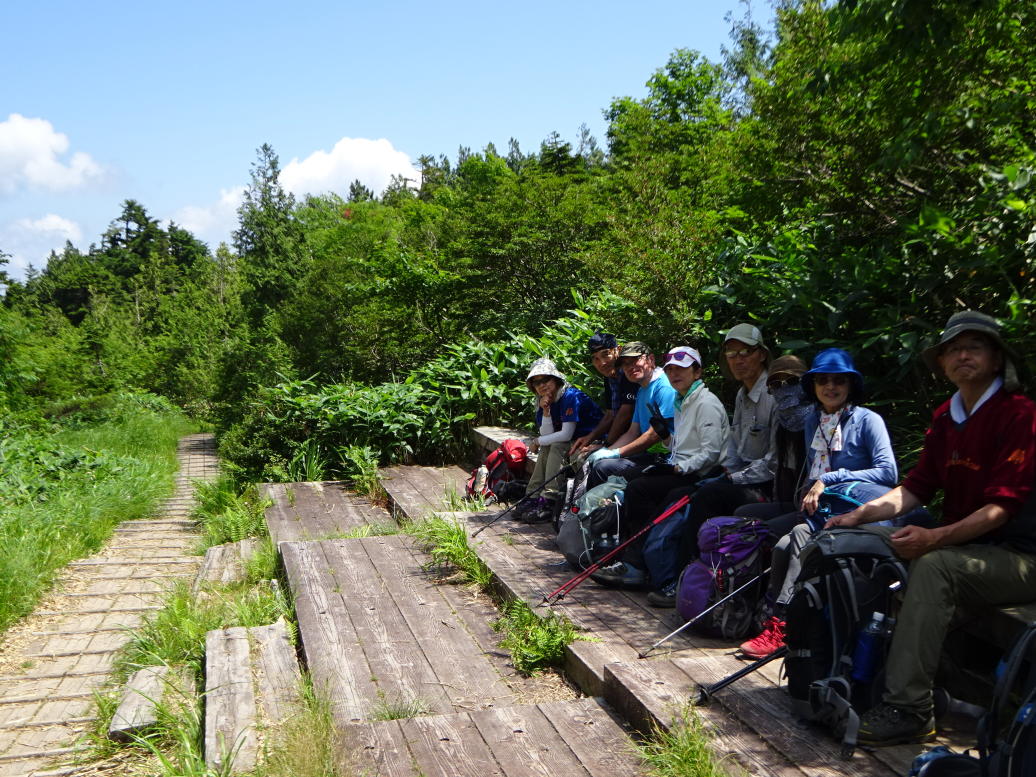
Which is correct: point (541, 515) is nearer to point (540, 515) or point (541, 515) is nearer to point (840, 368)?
point (540, 515)

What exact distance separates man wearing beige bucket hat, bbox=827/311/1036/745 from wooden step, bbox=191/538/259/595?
15.3 feet

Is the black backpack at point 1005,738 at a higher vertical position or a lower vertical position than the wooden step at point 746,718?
higher

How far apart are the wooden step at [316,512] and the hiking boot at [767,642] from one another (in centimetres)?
387

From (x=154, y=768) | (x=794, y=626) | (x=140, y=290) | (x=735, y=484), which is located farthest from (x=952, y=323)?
(x=140, y=290)

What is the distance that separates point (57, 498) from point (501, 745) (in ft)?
31.8

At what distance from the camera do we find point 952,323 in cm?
340

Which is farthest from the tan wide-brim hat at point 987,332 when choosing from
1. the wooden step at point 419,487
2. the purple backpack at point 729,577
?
the wooden step at point 419,487

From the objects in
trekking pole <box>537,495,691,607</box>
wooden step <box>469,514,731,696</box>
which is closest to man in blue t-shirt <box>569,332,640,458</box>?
wooden step <box>469,514,731,696</box>

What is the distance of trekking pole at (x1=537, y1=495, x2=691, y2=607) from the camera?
472cm

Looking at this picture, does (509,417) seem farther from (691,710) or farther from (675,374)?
(691,710)

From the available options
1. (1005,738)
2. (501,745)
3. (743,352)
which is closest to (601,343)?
(743,352)

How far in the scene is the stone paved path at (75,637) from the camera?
15.8ft

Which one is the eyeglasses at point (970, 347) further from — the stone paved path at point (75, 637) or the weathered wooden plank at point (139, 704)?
the stone paved path at point (75, 637)

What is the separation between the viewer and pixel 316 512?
8.16 metres
